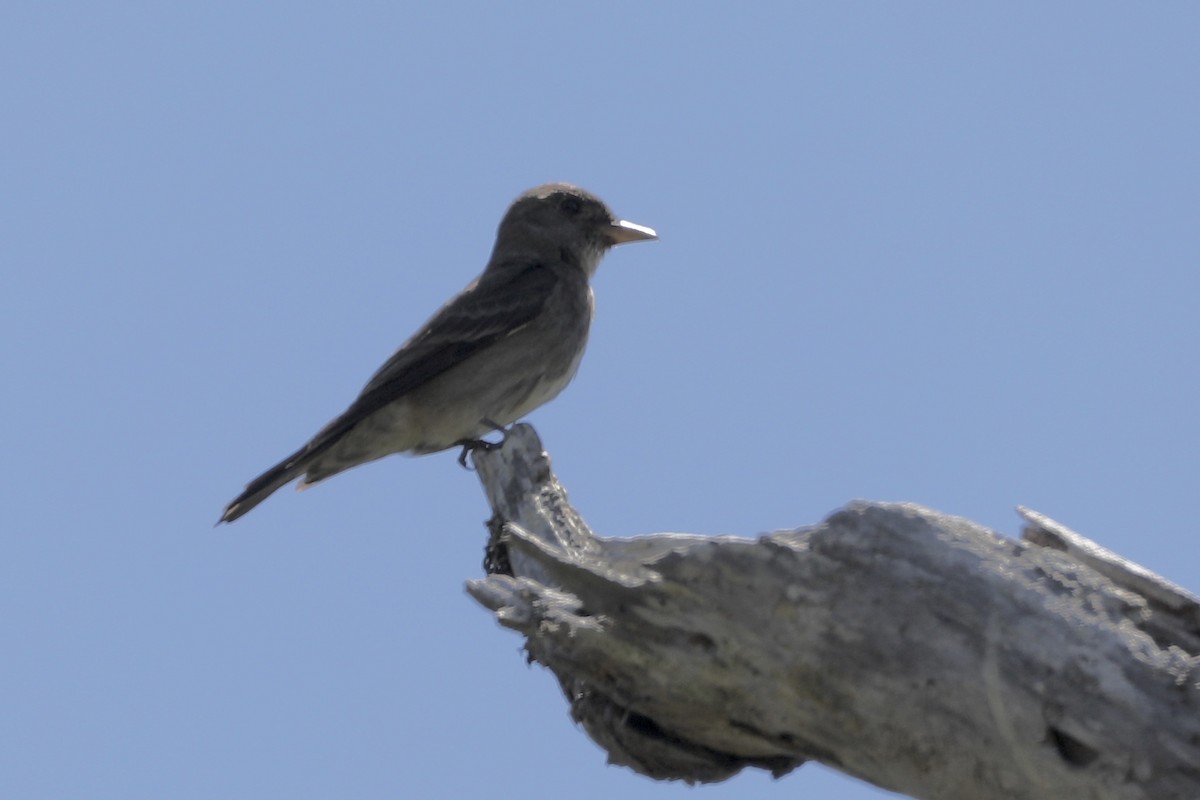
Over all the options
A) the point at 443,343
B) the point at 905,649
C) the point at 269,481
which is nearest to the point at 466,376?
the point at 443,343

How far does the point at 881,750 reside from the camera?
17.6 feet

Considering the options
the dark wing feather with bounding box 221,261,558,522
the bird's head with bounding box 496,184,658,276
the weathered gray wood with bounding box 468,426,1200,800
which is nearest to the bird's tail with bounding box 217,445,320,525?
the dark wing feather with bounding box 221,261,558,522

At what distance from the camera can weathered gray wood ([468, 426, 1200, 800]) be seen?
5125 millimetres

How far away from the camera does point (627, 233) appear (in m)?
10.7

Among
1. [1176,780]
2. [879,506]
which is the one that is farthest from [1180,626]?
[879,506]

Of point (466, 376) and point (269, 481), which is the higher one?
point (466, 376)

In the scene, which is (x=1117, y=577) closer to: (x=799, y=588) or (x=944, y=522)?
(x=944, y=522)

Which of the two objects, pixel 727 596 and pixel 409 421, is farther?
pixel 409 421

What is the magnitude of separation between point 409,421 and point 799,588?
4.52 m

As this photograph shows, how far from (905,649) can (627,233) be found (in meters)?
5.82

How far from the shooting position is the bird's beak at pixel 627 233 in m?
10.7

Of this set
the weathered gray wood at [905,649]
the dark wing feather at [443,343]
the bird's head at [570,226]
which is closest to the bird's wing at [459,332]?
the dark wing feather at [443,343]

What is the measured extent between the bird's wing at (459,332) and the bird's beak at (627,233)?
2.04ft

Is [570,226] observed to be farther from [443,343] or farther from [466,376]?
[466,376]
